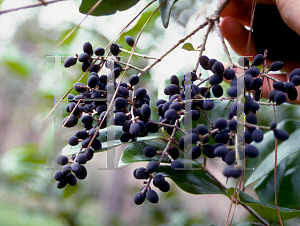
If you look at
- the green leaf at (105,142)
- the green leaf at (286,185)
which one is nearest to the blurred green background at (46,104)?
the green leaf at (286,185)

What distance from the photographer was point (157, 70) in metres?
0.91

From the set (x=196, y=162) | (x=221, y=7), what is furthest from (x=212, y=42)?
(x=196, y=162)

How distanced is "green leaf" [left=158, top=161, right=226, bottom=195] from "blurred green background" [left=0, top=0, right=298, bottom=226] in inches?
15.2

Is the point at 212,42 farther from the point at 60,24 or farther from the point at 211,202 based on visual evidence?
the point at 211,202

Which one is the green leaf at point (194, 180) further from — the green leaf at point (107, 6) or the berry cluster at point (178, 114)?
the green leaf at point (107, 6)

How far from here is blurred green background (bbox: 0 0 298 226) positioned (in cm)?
91

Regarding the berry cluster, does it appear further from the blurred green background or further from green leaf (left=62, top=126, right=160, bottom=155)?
the blurred green background

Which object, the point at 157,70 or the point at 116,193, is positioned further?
the point at 116,193

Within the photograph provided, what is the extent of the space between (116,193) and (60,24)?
0.94m

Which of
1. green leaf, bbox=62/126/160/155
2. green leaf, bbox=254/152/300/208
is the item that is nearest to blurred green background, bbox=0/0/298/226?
green leaf, bbox=254/152/300/208

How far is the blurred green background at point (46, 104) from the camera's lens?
2.98 ft

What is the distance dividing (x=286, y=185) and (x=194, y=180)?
1.26ft

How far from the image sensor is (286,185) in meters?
0.71

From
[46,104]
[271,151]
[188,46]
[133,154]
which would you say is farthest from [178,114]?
[46,104]
